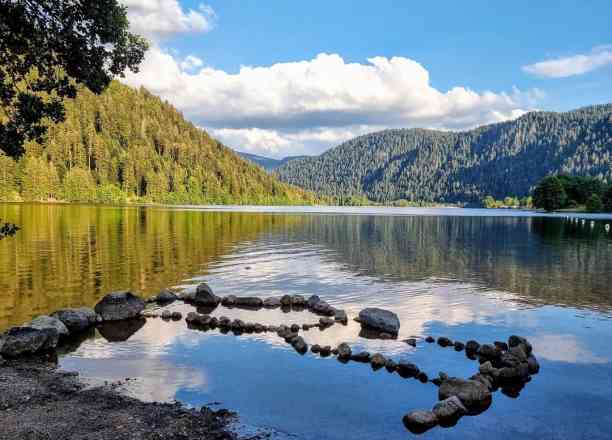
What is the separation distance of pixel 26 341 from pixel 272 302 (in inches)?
674

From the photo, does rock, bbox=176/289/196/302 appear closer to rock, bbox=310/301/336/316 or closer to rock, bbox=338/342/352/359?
rock, bbox=310/301/336/316

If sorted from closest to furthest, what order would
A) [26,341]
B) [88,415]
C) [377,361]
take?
[88,415]
[377,361]
[26,341]

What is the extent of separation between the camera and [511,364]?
2236cm

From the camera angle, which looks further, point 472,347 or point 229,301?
point 229,301

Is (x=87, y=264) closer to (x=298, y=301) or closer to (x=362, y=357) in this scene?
(x=298, y=301)

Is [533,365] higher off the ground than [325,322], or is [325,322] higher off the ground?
[325,322]

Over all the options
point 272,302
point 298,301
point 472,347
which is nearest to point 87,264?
point 272,302

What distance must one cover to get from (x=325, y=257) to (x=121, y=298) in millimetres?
36680

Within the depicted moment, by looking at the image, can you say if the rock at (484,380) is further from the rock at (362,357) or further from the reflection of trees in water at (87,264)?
the reflection of trees in water at (87,264)

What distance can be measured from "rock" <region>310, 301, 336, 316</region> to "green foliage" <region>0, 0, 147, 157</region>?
2136cm

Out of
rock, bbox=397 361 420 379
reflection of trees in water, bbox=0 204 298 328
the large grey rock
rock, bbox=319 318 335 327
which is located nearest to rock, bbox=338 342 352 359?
rock, bbox=397 361 420 379

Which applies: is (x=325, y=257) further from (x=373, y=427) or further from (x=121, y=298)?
(x=373, y=427)

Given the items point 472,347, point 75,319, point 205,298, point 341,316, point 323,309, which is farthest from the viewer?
point 205,298

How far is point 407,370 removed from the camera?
867 inches
